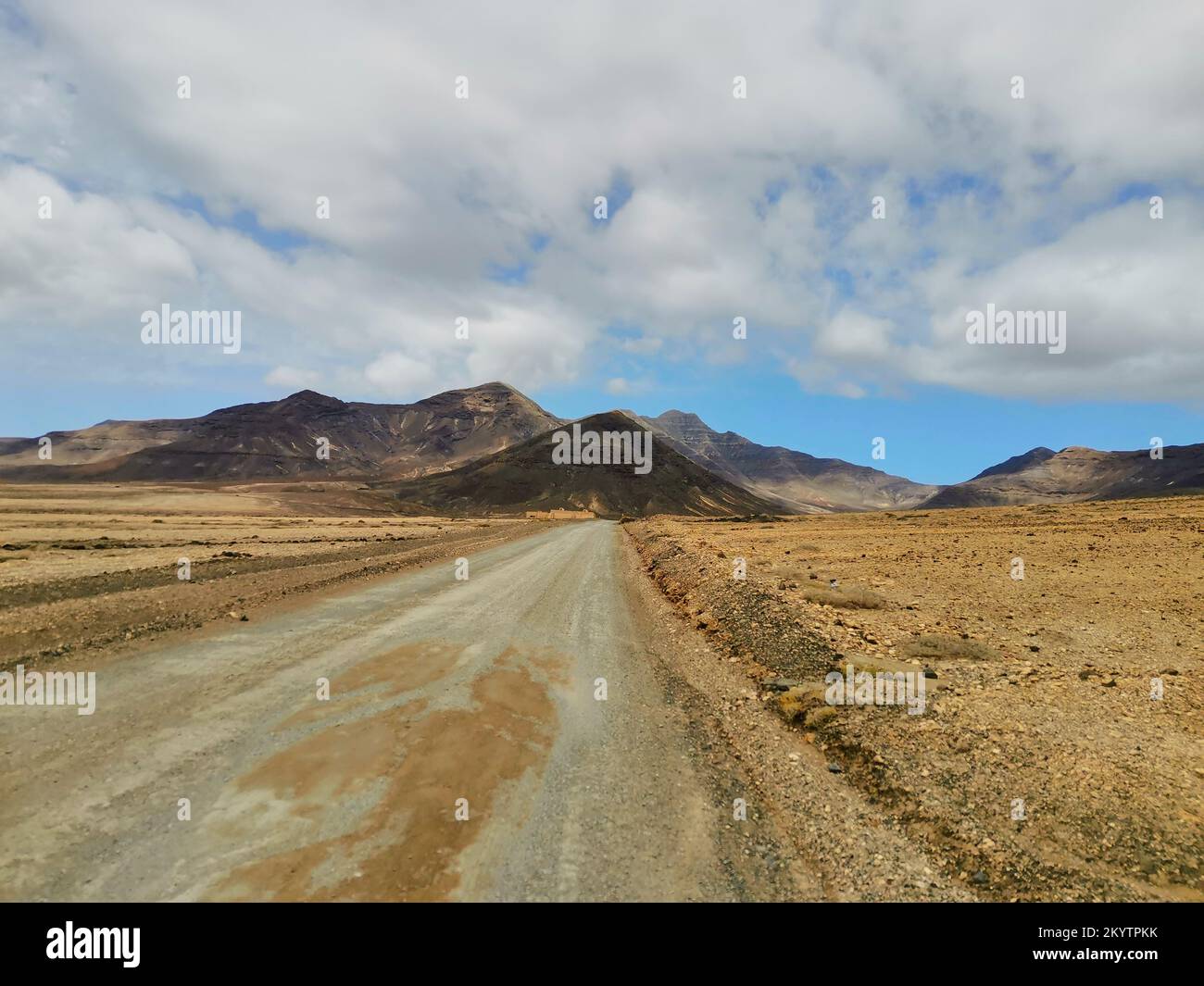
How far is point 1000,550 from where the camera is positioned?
2845cm

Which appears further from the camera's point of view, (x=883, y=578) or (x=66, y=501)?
(x=66, y=501)

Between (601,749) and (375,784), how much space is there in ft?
9.75

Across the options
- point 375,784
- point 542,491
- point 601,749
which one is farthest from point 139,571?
point 542,491

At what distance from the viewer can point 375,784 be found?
6.33 m

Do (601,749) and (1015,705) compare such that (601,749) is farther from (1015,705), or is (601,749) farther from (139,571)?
(139,571)

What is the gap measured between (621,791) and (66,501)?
309 feet

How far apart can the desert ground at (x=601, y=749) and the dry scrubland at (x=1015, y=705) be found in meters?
0.05

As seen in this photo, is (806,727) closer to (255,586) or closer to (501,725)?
(501,725)

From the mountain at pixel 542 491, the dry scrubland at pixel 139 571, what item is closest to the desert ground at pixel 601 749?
the dry scrubland at pixel 139 571

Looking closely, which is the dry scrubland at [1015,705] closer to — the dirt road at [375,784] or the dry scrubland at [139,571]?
the dirt road at [375,784]

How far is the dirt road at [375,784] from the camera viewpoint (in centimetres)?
485
